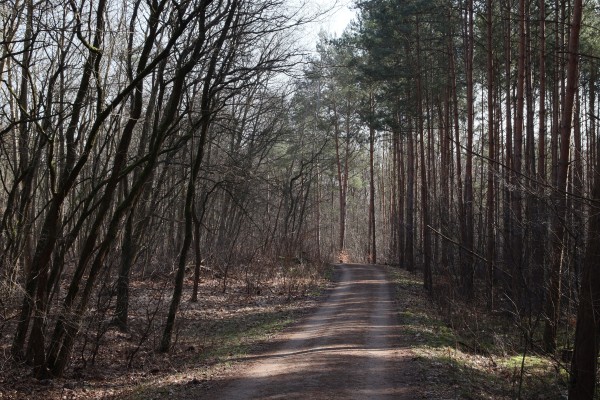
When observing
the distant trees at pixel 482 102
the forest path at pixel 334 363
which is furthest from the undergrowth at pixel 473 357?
the distant trees at pixel 482 102

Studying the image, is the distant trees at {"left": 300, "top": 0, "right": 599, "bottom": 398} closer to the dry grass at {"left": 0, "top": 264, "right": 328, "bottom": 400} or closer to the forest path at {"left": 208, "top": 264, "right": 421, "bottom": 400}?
the forest path at {"left": 208, "top": 264, "right": 421, "bottom": 400}

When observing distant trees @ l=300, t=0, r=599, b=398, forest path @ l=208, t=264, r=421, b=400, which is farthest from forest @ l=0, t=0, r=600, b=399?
forest path @ l=208, t=264, r=421, b=400

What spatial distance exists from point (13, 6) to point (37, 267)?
4033 mm

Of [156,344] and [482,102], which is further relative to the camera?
[482,102]

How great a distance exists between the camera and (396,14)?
22.6 metres

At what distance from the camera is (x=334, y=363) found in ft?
32.3

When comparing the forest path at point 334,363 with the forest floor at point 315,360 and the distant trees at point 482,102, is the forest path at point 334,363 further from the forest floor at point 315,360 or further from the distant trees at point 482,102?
the distant trees at point 482,102

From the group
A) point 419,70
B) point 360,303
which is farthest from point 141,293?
point 419,70

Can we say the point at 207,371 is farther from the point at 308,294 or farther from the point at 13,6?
the point at 308,294

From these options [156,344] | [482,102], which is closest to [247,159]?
[156,344]

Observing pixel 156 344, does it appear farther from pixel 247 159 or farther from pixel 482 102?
pixel 482 102

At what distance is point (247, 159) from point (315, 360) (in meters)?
14.0

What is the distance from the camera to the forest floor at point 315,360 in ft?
28.0

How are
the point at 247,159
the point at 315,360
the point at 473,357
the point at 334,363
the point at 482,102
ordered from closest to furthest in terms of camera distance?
the point at 334,363, the point at 315,360, the point at 473,357, the point at 247,159, the point at 482,102
